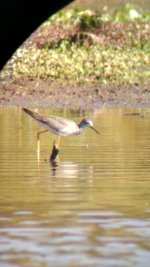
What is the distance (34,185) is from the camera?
9461 millimetres

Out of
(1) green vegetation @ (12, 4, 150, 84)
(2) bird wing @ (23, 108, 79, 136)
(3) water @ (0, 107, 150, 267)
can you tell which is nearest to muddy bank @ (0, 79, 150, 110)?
(1) green vegetation @ (12, 4, 150, 84)

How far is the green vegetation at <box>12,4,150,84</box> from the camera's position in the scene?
2300 cm

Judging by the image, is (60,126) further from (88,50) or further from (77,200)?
(88,50)

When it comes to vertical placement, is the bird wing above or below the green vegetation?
below

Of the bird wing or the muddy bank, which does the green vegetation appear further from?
the bird wing

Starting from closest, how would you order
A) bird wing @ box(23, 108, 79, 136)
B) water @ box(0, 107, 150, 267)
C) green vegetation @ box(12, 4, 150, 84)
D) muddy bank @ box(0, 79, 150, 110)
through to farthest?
water @ box(0, 107, 150, 267), bird wing @ box(23, 108, 79, 136), muddy bank @ box(0, 79, 150, 110), green vegetation @ box(12, 4, 150, 84)

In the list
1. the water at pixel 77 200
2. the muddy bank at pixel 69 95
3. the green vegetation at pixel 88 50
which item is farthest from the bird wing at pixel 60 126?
the green vegetation at pixel 88 50

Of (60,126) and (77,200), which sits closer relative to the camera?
(77,200)

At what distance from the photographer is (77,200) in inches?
329

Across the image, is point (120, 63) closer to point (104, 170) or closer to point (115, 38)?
point (115, 38)

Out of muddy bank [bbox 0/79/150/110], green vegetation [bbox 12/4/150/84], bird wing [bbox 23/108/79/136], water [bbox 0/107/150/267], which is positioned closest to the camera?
water [bbox 0/107/150/267]

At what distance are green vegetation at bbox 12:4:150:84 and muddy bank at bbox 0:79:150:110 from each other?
598mm

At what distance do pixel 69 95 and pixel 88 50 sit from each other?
3.49m

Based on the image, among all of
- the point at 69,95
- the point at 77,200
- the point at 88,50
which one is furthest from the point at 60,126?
the point at 88,50
